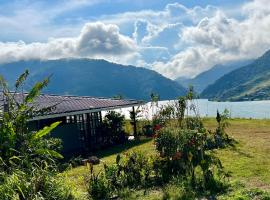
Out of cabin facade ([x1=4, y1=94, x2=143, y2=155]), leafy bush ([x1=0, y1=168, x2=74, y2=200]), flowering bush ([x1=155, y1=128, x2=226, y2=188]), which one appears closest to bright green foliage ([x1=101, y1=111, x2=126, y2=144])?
cabin facade ([x1=4, y1=94, x2=143, y2=155])

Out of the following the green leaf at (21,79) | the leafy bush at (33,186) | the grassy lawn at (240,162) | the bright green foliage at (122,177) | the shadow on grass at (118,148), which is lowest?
the shadow on grass at (118,148)

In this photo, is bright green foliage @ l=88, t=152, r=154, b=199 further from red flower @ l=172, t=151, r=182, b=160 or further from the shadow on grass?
the shadow on grass

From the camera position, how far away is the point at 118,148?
29.5 m

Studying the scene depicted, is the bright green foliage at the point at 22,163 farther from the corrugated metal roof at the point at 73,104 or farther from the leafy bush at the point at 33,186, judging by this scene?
the corrugated metal roof at the point at 73,104

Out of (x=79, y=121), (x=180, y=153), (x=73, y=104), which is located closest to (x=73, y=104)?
(x=73, y=104)

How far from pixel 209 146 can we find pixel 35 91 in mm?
12716

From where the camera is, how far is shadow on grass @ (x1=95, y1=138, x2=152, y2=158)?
27.3m

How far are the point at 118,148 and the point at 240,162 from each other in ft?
39.2

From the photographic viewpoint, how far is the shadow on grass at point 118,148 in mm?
27334

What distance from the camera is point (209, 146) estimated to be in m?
23.9

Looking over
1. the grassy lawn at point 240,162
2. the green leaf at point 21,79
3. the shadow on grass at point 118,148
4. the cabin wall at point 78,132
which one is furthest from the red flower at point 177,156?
the cabin wall at point 78,132

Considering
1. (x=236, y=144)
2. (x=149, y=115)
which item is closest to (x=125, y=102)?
(x=149, y=115)

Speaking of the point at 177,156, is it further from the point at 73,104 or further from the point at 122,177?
the point at 73,104

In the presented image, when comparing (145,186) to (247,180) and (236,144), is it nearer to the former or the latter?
(247,180)
